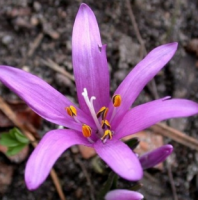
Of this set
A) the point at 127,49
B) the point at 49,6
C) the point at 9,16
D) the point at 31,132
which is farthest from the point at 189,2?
the point at 31,132

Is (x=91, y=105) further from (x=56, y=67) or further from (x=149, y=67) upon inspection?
(x=56, y=67)

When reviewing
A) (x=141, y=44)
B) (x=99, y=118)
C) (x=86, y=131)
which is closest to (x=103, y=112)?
(x=99, y=118)

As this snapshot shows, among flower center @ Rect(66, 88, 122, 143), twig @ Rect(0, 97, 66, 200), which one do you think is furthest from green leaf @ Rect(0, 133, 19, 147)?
flower center @ Rect(66, 88, 122, 143)

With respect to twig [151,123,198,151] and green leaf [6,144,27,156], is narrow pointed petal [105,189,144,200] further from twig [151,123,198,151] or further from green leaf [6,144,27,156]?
twig [151,123,198,151]

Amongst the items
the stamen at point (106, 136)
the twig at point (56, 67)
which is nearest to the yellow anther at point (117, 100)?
the stamen at point (106, 136)

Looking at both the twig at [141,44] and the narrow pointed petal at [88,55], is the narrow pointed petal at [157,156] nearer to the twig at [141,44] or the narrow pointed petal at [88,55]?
the narrow pointed petal at [88,55]
